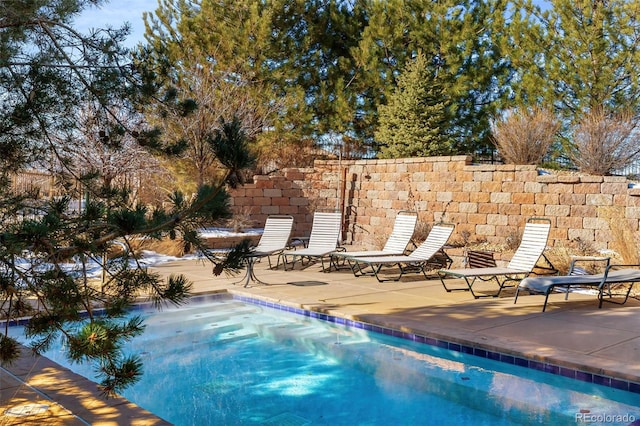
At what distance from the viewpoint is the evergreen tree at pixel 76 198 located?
2279mm

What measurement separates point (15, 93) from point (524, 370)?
4.06 meters

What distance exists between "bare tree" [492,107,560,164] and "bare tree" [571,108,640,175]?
0.64 meters

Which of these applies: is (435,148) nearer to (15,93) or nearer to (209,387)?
(209,387)

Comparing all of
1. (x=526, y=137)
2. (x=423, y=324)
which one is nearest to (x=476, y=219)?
(x=526, y=137)

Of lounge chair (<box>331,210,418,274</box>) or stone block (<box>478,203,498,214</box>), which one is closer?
lounge chair (<box>331,210,418,274</box>)

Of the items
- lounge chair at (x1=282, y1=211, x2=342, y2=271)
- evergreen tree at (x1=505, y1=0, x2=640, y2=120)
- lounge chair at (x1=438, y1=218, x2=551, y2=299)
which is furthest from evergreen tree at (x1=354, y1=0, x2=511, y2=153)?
lounge chair at (x1=438, y1=218, x2=551, y2=299)

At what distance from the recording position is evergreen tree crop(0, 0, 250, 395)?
89.7 inches

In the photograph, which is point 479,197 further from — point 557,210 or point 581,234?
point 581,234

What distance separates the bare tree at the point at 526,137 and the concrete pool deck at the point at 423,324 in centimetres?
440

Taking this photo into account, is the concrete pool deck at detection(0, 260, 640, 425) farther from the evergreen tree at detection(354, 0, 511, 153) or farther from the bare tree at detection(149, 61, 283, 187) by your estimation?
the evergreen tree at detection(354, 0, 511, 153)

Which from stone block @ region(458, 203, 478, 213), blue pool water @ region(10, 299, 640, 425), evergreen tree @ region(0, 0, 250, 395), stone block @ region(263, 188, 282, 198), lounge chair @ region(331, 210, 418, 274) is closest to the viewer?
evergreen tree @ region(0, 0, 250, 395)

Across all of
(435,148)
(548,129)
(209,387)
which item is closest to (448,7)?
(435,148)

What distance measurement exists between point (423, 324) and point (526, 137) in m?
7.43

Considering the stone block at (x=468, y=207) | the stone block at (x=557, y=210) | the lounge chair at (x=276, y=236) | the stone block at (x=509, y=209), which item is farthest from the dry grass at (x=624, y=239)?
the lounge chair at (x=276, y=236)
